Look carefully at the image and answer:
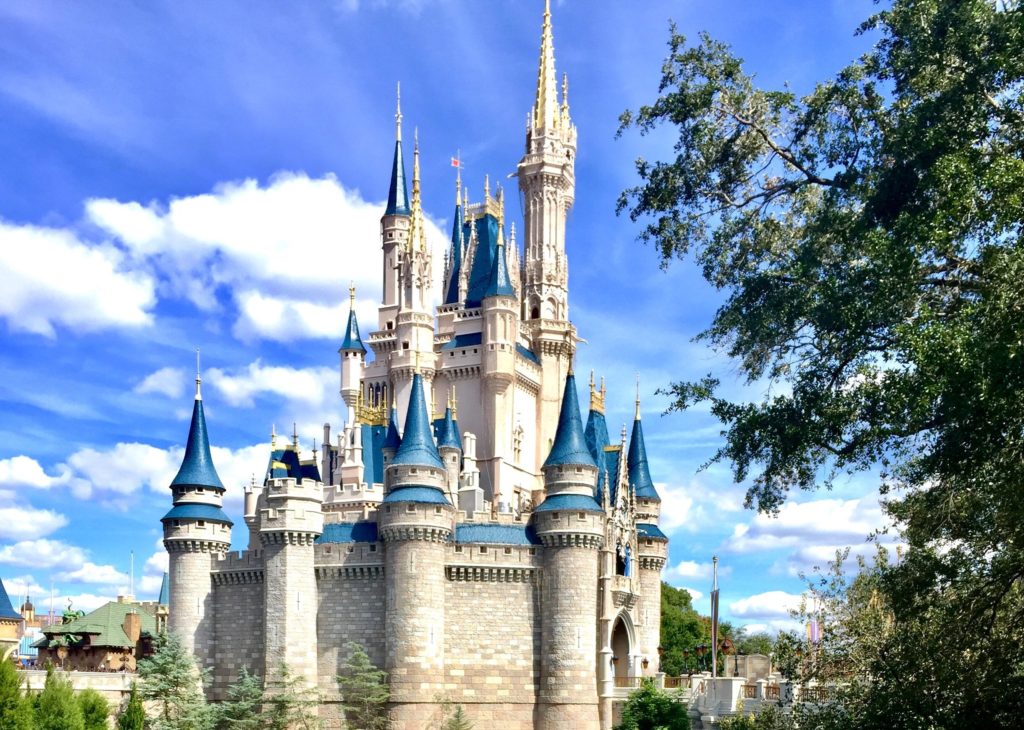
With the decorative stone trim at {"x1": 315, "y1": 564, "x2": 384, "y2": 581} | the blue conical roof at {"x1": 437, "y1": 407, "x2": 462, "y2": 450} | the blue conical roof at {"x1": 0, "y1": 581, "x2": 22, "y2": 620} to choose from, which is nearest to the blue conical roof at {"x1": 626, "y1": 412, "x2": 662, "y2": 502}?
the blue conical roof at {"x1": 437, "y1": 407, "x2": 462, "y2": 450}

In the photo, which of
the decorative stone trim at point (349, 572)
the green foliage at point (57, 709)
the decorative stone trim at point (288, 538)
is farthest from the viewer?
the decorative stone trim at point (288, 538)

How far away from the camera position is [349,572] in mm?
49000

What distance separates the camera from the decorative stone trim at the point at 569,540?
161 ft

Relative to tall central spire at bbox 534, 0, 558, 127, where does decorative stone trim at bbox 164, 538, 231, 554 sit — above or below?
below

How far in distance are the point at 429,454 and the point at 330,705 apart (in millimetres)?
10861

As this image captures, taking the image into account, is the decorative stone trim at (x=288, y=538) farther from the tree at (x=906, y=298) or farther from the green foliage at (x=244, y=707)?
the tree at (x=906, y=298)

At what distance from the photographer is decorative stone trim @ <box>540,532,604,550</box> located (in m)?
49.2

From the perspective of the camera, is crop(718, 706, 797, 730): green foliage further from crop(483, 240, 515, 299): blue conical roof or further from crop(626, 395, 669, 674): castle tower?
crop(483, 240, 515, 299): blue conical roof

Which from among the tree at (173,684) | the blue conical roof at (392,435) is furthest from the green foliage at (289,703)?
the blue conical roof at (392,435)

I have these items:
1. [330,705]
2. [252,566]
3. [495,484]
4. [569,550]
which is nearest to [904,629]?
[569,550]

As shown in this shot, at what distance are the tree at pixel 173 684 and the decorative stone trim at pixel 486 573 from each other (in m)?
11.2

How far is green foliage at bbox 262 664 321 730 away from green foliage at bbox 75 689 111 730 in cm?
632

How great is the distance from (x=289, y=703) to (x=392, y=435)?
15964mm

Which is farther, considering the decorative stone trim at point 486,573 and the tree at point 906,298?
the decorative stone trim at point 486,573
